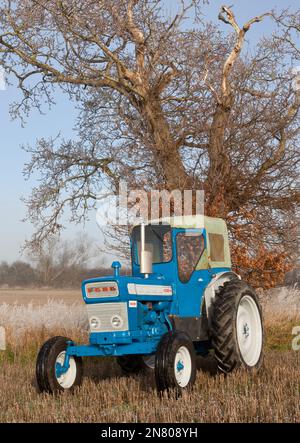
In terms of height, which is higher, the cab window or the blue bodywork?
the cab window

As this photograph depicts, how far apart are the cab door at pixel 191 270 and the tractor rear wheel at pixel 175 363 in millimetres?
777

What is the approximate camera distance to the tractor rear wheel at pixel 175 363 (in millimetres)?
6090

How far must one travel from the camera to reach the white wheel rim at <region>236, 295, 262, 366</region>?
7.70 metres

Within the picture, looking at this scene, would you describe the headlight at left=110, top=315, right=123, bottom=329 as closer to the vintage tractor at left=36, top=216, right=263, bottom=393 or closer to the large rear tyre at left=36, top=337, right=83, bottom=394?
the vintage tractor at left=36, top=216, right=263, bottom=393

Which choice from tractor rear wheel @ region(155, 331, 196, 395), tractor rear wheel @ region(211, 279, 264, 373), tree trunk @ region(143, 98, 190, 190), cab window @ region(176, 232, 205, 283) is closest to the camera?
tractor rear wheel @ region(155, 331, 196, 395)

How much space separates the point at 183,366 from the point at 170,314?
0.78 meters

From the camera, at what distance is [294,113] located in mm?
12508

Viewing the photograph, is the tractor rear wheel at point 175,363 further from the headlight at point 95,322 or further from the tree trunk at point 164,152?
the tree trunk at point 164,152

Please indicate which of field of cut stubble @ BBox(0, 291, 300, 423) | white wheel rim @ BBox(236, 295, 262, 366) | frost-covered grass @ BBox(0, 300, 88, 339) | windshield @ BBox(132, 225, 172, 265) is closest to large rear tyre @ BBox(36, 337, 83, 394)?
field of cut stubble @ BBox(0, 291, 300, 423)

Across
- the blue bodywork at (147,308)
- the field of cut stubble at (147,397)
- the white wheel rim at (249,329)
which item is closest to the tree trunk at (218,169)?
the field of cut stubble at (147,397)

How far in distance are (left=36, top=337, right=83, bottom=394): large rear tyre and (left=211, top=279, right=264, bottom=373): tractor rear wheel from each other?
5.30ft
